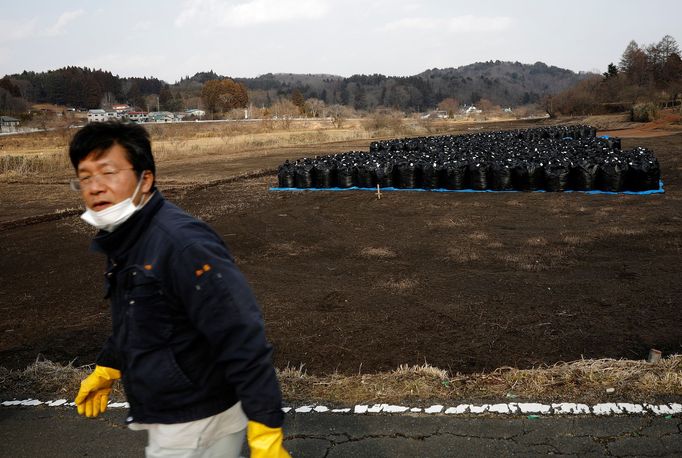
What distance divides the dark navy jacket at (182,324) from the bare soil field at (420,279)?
3094mm

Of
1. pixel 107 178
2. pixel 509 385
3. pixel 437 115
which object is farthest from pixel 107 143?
pixel 437 115

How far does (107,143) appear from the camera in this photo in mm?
1893

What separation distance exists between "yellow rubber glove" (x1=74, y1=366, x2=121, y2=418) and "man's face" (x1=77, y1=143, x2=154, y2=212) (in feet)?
2.48

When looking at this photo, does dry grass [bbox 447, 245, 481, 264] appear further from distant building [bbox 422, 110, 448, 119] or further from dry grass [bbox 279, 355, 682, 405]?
distant building [bbox 422, 110, 448, 119]

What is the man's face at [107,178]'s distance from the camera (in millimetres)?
1863

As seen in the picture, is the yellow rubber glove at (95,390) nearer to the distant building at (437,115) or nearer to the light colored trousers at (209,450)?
the light colored trousers at (209,450)

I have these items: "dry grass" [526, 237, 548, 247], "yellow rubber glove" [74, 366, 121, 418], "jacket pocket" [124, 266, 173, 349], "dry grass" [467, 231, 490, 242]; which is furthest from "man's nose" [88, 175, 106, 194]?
"dry grass" [467, 231, 490, 242]

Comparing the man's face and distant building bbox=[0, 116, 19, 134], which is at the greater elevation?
distant building bbox=[0, 116, 19, 134]

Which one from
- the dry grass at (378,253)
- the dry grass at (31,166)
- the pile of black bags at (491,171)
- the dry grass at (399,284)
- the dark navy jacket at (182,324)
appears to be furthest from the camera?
the dry grass at (31,166)

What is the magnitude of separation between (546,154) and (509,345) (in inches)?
531

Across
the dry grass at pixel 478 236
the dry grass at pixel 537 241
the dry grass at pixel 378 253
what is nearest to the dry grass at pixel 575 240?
the dry grass at pixel 537 241

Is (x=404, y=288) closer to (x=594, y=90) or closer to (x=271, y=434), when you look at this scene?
(x=271, y=434)

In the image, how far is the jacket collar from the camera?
1829mm

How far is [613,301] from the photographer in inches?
248
